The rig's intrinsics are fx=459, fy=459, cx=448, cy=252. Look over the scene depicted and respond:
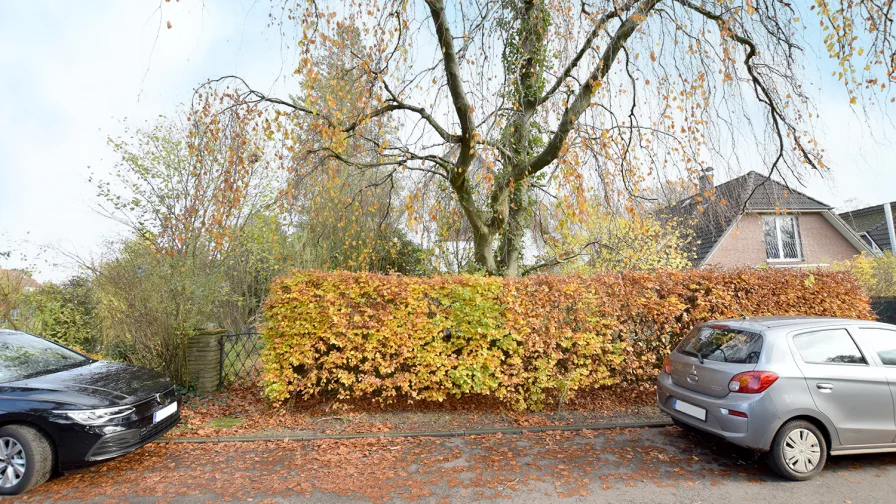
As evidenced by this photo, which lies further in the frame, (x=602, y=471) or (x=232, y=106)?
(x=232, y=106)

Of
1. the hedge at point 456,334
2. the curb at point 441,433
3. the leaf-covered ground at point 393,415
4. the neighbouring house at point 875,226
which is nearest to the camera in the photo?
the curb at point 441,433

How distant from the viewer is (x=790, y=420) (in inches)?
170

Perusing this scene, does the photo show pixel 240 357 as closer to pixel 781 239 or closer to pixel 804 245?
pixel 781 239

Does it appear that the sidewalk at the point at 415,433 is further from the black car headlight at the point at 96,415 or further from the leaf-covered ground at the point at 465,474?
the black car headlight at the point at 96,415

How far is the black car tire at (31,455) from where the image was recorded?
421 cm

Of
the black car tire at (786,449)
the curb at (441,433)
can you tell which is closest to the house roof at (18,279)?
the curb at (441,433)

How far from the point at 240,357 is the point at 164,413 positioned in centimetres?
312

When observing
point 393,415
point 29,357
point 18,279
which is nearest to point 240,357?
point 29,357

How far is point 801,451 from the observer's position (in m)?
4.30

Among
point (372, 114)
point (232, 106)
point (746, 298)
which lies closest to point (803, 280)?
point (746, 298)

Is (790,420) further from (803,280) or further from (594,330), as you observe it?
(803,280)

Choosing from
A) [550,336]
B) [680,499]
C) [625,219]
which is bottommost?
[680,499]

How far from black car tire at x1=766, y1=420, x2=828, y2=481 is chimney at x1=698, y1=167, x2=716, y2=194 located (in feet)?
13.7

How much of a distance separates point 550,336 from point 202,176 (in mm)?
7611
